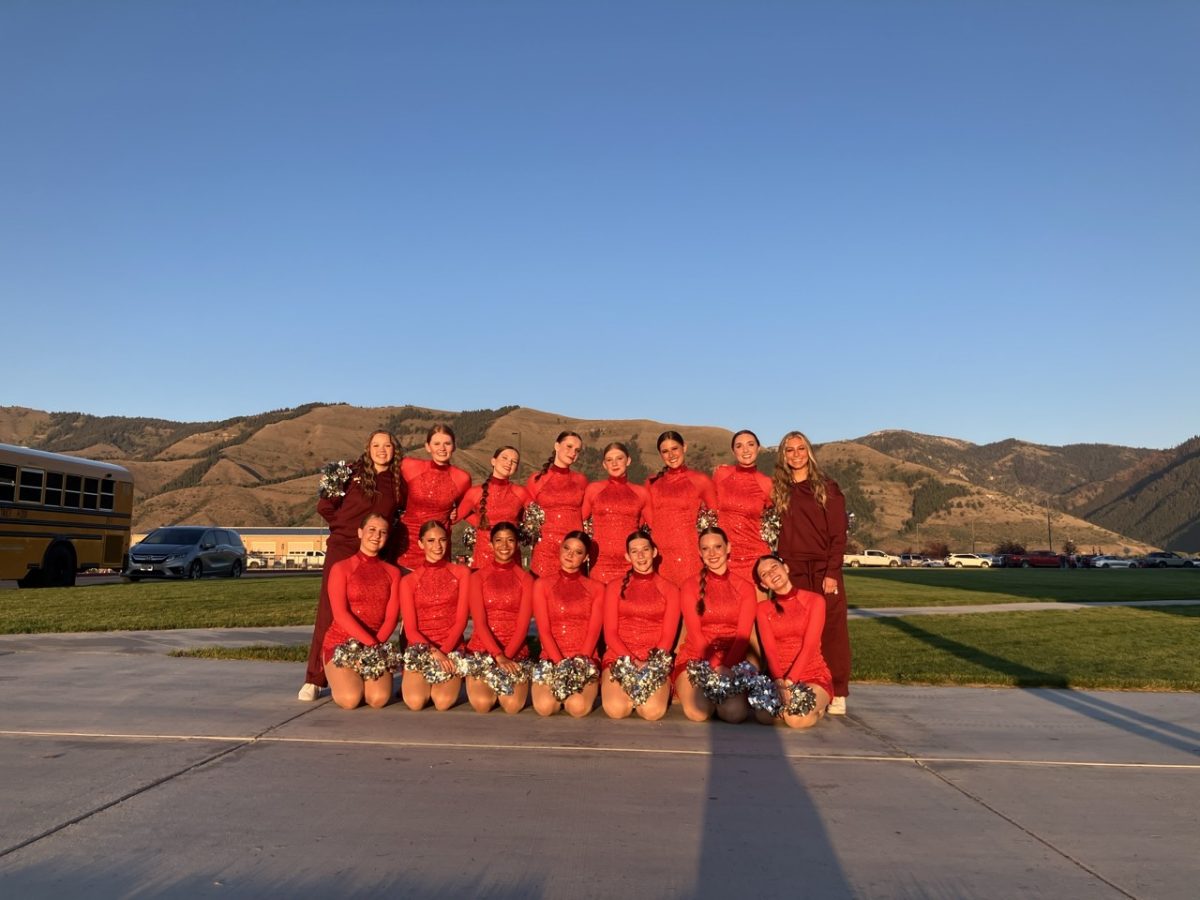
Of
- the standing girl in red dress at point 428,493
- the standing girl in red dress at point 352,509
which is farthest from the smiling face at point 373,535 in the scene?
the standing girl in red dress at point 428,493

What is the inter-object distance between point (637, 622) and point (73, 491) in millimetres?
19142

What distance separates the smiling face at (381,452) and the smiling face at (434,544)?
0.75 meters

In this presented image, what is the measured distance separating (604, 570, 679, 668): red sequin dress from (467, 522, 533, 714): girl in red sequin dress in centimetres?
63

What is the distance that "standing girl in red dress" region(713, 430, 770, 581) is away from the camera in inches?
293

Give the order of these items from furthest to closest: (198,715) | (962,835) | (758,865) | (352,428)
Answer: (352,428)
(198,715)
(962,835)
(758,865)

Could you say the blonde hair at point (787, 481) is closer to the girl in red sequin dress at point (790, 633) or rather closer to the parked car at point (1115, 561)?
the girl in red sequin dress at point (790, 633)

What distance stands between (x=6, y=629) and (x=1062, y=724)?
11.5m

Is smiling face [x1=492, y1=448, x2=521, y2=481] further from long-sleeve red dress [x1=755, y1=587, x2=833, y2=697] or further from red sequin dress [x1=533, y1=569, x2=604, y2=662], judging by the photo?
long-sleeve red dress [x1=755, y1=587, x2=833, y2=697]

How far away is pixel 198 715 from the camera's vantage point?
650 centimetres

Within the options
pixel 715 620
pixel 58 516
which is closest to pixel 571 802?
pixel 715 620

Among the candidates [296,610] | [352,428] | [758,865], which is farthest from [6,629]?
[352,428]

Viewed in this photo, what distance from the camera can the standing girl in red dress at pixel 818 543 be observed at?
7301 millimetres

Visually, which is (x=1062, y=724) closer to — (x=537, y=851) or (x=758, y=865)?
(x=758, y=865)

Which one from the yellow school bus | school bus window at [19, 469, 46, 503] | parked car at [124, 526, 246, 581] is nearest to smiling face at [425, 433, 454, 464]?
the yellow school bus
